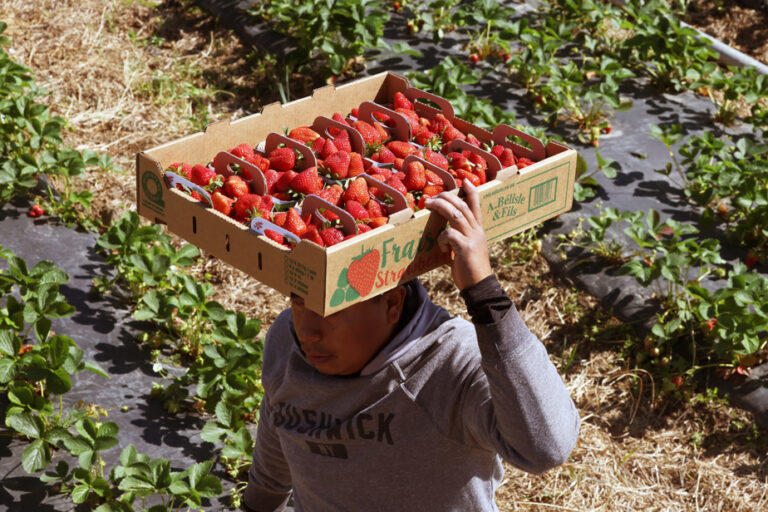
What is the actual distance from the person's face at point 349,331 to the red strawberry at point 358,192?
21 cm

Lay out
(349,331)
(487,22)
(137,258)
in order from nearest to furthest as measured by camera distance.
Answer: (349,331) < (137,258) < (487,22)

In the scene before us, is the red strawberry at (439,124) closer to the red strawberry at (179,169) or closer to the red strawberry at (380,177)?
the red strawberry at (380,177)

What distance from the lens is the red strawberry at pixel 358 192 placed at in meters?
2.00

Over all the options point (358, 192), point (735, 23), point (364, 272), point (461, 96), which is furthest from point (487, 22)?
point (364, 272)

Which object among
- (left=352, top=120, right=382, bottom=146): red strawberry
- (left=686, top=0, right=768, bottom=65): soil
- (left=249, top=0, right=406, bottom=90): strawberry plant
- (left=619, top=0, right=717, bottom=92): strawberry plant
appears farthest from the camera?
(left=686, top=0, right=768, bottom=65): soil

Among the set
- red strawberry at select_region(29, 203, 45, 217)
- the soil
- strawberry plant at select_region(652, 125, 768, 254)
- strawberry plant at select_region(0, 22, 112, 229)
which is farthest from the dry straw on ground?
the soil

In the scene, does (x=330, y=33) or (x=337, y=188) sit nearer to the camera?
(x=337, y=188)

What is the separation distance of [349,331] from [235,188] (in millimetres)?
402

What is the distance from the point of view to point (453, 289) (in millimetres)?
4539

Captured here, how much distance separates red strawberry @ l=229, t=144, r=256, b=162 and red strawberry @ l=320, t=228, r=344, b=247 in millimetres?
444

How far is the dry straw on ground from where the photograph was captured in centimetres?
369

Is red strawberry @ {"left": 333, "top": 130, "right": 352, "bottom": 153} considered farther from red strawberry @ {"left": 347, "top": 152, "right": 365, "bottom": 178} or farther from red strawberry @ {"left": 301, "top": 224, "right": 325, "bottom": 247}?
red strawberry @ {"left": 301, "top": 224, "right": 325, "bottom": 247}

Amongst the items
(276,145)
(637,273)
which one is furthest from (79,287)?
(637,273)

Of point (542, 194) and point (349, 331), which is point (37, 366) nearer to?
point (349, 331)
